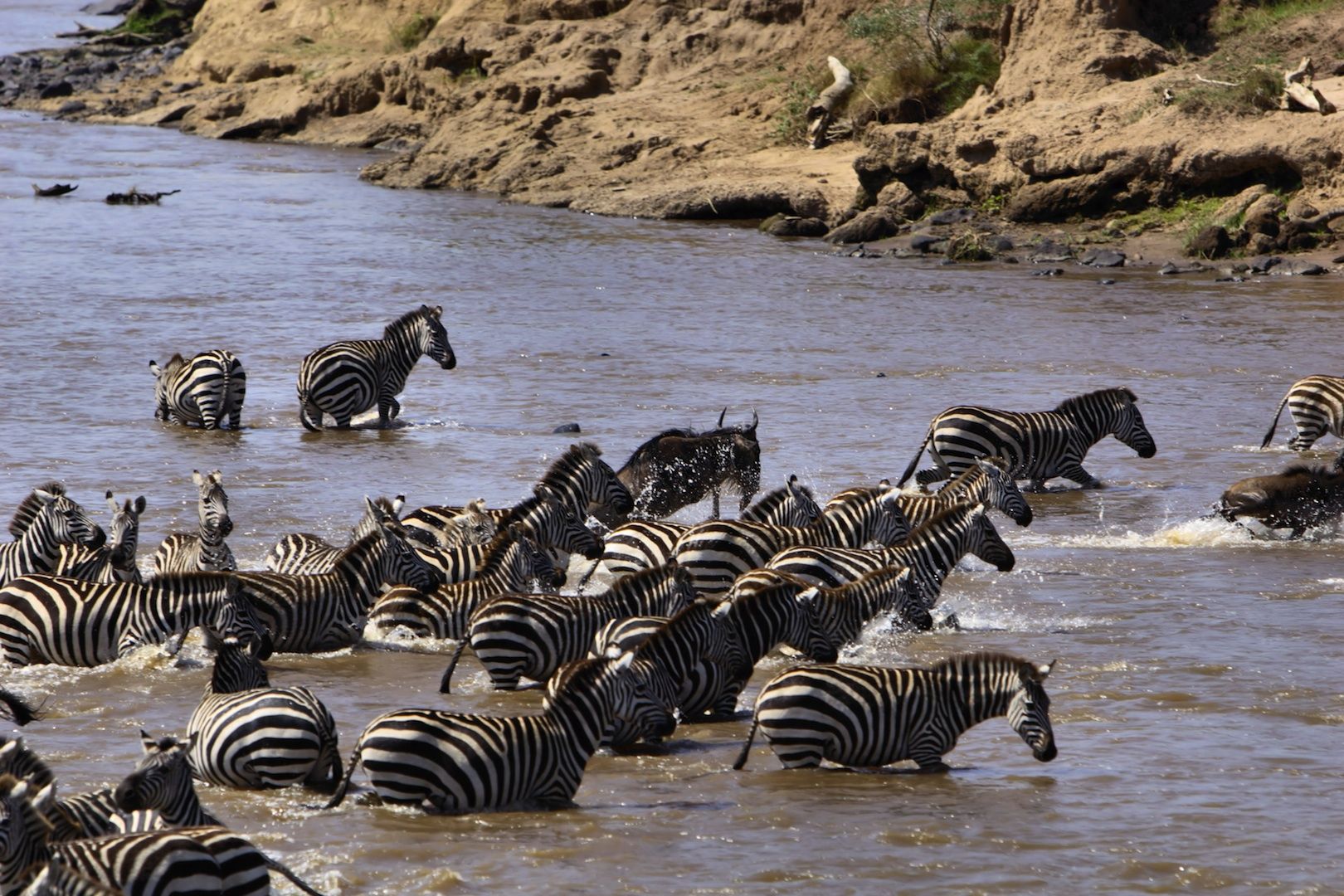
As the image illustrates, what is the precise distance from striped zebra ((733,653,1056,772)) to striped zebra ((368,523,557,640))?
2.34 m

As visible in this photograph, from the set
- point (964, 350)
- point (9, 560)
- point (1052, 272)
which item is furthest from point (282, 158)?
point (9, 560)

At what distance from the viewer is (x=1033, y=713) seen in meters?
7.95

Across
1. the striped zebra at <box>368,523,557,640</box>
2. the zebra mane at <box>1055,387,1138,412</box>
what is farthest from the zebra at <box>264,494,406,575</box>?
the zebra mane at <box>1055,387,1138,412</box>

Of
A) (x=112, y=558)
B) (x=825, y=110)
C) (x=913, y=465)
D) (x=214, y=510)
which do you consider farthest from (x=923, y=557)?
(x=825, y=110)

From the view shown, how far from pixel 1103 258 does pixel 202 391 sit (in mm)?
13333

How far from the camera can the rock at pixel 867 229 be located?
27.4 meters

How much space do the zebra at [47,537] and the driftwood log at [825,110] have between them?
21.6m

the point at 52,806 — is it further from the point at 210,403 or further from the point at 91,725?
the point at 210,403

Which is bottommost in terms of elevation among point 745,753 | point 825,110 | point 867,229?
point 745,753

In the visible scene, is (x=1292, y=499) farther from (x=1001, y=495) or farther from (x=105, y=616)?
(x=105, y=616)

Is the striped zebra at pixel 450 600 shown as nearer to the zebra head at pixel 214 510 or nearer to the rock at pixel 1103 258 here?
the zebra head at pixel 214 510

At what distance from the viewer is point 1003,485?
1218 cm

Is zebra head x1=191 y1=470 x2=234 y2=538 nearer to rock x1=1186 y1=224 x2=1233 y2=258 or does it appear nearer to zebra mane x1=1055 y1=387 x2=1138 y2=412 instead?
zebra mane x1=1055 y1=387 x2=1138 y2=412

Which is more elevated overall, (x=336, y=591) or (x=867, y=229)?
(x=867, y=229)
